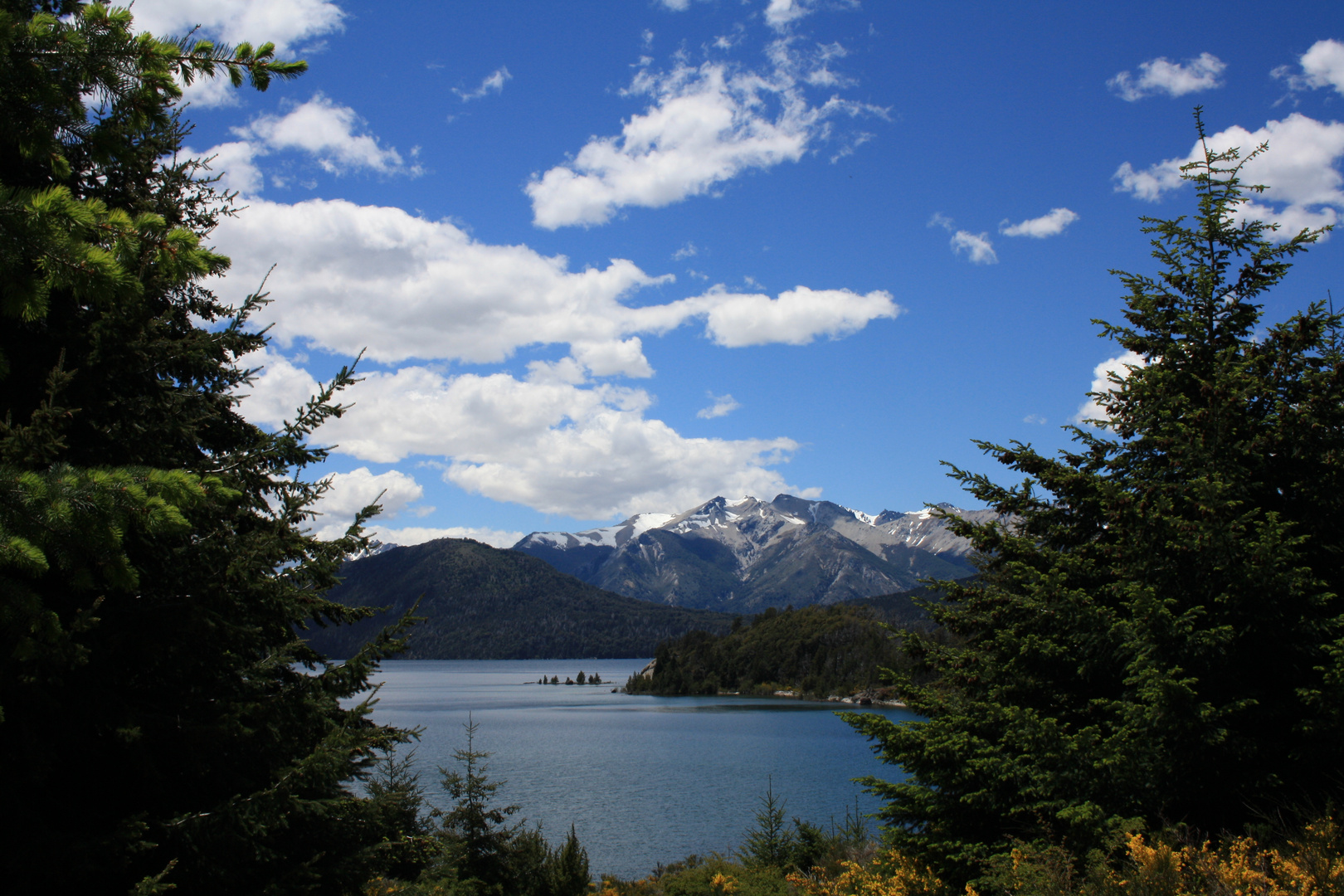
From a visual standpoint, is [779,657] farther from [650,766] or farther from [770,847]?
[770,847]

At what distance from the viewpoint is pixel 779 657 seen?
13250cm

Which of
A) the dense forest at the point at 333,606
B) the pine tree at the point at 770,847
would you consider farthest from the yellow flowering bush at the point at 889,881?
the pine tree at the point at 770,847

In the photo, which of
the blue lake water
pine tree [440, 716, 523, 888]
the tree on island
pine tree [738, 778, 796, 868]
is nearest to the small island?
the blue lake water

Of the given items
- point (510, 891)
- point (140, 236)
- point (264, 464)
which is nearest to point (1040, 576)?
point (264, 464)

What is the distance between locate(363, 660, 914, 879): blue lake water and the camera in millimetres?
33250

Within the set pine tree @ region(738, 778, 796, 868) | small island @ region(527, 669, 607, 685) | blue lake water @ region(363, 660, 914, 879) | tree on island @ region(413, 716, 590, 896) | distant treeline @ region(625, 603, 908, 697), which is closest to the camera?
tree on island @ region(413, 716, 590, 896)

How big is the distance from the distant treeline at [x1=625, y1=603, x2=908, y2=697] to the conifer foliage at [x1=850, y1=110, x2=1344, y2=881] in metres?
108

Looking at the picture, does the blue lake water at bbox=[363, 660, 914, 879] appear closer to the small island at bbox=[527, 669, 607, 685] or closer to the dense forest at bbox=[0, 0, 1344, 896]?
the dense forest at bbox=[0, 0, 1344, 896]

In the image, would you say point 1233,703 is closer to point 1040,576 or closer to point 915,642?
point 1040,576

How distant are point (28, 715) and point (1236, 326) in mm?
14224

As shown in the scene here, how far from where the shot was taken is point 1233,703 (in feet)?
25.7

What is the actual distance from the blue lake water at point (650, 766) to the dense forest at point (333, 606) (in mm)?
1587

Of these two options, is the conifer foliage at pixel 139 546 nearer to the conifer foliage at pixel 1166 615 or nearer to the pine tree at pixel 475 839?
the conifer foliage at pixel 1166 615

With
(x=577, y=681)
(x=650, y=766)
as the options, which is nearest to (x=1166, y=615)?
(x=650, y=766)
